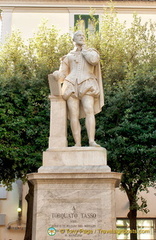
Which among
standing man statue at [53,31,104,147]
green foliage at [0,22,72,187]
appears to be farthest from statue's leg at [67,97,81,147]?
green foliage at [0,22,72,187]

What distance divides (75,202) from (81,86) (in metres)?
2.71

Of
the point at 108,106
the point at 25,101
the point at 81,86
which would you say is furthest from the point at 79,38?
the point at 25,101

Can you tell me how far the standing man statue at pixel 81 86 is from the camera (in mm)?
7363

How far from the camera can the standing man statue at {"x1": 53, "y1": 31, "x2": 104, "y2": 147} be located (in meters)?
7.36

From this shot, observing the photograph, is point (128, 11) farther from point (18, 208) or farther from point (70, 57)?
point (70, 57)

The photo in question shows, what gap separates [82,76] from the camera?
756cm

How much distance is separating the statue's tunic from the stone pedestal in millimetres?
1726

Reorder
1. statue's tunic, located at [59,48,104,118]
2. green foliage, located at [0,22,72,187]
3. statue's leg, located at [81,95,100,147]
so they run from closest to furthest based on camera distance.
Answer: statue's leg, located at [81,95,100,147], statue's tunic, located at [59,48,104,118], green foliage, located at [0,22,72,187]

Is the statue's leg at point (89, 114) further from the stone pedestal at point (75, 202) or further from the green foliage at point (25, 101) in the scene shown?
the green foliage at point (25, 101)

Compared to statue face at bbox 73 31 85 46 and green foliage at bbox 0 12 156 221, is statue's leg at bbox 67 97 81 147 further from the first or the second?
green foliage at bbox 0 12 156 221

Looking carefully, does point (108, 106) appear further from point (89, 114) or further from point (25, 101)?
point (89, 114)

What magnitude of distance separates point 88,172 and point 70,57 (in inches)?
118

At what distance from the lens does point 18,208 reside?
63.3 feet

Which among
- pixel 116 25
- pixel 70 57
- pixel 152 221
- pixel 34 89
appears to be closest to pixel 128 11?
pixel 116 25
